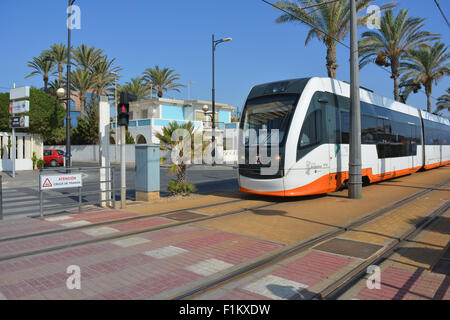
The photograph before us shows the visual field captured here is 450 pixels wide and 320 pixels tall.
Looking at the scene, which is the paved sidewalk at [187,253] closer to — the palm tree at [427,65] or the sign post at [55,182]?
the sign post at [55,182]

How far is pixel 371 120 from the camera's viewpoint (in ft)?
44.3

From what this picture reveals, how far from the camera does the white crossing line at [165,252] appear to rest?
5.51 meters

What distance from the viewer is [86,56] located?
135 ft

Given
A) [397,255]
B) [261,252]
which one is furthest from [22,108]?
[397,255]

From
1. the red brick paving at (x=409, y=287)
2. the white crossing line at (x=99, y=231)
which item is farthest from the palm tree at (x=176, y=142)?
the red brick paving at (x=409, y=287)

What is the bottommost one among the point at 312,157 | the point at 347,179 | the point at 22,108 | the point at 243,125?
the point at 347,179

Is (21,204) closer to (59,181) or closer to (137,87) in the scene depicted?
(59,181)

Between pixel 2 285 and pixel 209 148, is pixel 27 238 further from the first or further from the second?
pixel 209 148

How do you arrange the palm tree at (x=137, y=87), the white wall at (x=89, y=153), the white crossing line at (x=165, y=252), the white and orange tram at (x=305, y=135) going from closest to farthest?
1. the white crossing line at (x=165, y=252)
2. the white and orange tram at (x=305, y=135)
3. the white wall at (x=89, y=153)
4. the palm tree at (x=137, y=87)

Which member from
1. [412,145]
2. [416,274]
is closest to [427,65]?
[412,145]

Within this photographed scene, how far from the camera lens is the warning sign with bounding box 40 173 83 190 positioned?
8477 millimetres

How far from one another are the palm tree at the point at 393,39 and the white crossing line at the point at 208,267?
2330 centimetres

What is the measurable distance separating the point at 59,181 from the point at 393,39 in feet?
78.8

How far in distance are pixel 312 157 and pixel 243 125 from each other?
93.5 inches
